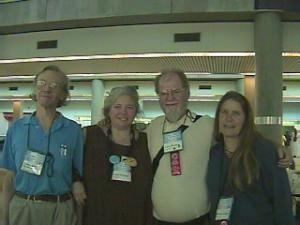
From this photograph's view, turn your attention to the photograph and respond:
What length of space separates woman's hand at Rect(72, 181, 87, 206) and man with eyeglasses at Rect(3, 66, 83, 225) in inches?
1.2

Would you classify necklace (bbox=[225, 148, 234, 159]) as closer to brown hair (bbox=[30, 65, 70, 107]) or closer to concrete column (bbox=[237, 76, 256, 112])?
brown hair (bbox=[30, 65, 70, 107])

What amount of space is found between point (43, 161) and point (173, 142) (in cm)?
70

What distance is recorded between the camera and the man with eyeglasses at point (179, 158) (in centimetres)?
213

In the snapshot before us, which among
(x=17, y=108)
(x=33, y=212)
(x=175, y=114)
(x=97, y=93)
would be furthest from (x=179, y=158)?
(x=17, y=108)

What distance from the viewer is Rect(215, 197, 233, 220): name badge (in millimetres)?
1953

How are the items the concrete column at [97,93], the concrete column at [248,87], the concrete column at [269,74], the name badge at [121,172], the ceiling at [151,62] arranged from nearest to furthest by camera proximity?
the name badge at [121,172]
the concrete column at [269,74]
the ceiling at [151,62]
the concrete column at [248,87]
the concrete column at [97,93]

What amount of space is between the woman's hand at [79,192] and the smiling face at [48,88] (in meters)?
0.45

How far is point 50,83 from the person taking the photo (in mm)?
2100

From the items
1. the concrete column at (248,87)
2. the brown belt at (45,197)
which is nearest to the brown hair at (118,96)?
the brown belt at (45,197)

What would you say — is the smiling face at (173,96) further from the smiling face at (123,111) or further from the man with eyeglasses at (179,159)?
the smiling face at (123,111)

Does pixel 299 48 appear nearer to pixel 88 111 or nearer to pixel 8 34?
pixel 8 34

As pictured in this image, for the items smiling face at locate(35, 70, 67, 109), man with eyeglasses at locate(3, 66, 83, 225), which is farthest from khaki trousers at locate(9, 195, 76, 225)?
smiling face at locate(35, 70, 67, 109)

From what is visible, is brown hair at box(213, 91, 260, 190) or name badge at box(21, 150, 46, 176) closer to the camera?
brown hair at box(213, 91, 260, 190)

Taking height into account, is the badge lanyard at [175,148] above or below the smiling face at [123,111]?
below
